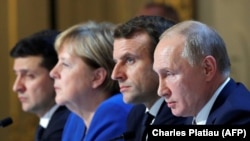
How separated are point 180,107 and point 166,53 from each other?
6.5 inches

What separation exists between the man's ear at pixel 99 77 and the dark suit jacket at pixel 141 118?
32cm

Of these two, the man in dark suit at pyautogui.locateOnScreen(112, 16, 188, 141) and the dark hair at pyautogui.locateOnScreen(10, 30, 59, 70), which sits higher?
the man in dark suit at pyautogui.locateOnScreen(112, 16, 188, 141)

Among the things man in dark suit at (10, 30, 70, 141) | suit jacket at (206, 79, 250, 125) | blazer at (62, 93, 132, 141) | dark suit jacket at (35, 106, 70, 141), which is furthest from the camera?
man in dark suit at (10, 30, 70, 141)

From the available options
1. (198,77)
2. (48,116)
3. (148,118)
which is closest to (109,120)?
(148,118)

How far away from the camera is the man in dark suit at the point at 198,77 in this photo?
2.13 metres

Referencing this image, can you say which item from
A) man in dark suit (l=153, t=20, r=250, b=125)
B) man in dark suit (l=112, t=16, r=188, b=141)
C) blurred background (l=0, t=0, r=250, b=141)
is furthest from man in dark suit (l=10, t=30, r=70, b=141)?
blurred background (l=0, t=0, r=250, b=141)

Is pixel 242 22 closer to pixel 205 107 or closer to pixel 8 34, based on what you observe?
pixel 8 34

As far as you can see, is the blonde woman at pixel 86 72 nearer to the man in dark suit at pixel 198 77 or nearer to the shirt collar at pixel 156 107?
the shirt collar at pixel 156 107

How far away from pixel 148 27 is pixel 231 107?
2.02 ft

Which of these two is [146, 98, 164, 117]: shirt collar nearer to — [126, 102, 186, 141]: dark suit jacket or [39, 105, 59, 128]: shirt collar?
[126, 102, 186, 141]: dark suit jacket

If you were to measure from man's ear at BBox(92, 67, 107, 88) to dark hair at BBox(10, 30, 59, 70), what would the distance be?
1.73 ft

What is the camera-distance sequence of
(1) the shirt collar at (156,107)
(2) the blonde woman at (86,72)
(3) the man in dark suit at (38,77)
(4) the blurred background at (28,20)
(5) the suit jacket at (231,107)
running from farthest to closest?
(4) the blurred background at (28,20), (3) the man in dark suit at (38,77), (2) the blonde woman at (86,72), (1) the shirt collar at (156,107), (5) the suit jacket at (231,107)

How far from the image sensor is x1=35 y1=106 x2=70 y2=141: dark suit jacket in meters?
3.35

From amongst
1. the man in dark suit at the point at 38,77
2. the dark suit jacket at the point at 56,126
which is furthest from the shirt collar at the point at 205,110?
the man in dark suit at the point at 38,77
